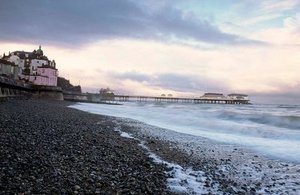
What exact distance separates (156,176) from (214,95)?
18569 cm

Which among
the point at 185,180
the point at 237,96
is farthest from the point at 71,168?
the point at 237,96

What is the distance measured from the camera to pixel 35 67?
9631cm

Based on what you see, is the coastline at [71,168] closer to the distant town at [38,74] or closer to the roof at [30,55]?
the distant town at [38,74]

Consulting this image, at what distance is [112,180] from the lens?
6305 mm

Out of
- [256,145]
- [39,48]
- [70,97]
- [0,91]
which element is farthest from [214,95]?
[256,145]

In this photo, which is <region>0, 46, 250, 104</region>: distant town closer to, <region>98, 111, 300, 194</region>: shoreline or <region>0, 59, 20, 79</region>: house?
<region>0, 59, 20, 79</region>: house

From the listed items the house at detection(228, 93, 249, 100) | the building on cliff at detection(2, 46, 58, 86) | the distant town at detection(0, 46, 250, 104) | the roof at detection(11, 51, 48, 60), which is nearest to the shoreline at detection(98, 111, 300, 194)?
the distant town at detection(0, 46, 250, 104)

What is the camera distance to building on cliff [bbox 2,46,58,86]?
8581 cm

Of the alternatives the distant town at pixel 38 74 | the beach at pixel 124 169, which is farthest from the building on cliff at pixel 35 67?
the beach at pixel 124 169

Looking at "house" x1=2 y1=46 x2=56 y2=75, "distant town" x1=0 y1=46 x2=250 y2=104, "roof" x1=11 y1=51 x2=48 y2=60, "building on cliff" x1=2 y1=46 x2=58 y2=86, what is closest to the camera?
"distant town" x1=0 y1=46 x2=250 y2=104

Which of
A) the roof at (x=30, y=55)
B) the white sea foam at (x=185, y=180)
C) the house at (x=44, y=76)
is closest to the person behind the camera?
the white sea foam at (x=185, y=180)

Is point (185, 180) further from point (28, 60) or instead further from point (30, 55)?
point (30, 55)

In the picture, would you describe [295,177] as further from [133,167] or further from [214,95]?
[214,95]

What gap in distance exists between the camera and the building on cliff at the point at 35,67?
85.8 meters
